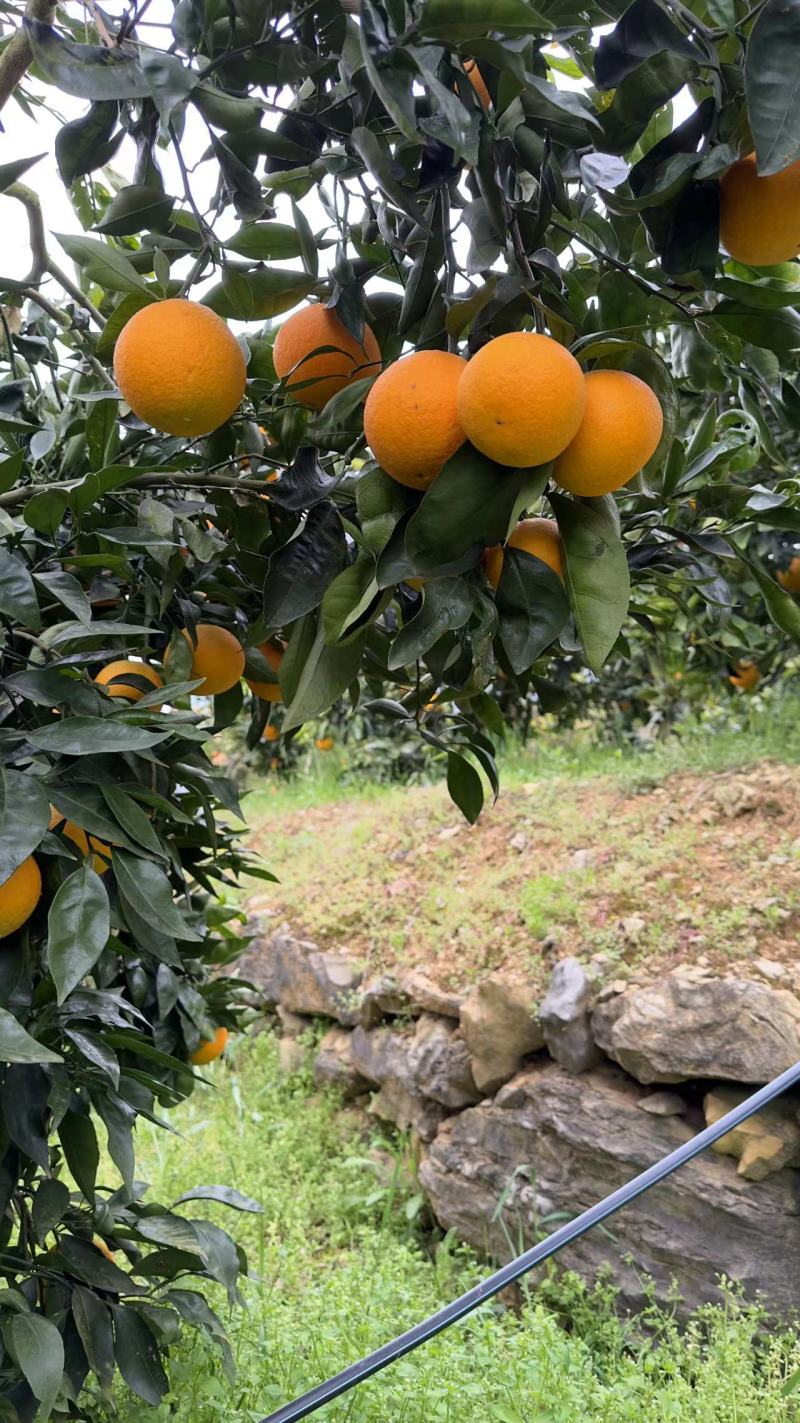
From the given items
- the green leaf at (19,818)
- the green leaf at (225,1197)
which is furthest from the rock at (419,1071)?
the green leaf at (19,818)

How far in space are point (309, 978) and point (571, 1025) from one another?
1.24 metres

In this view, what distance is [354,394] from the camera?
2.26ft

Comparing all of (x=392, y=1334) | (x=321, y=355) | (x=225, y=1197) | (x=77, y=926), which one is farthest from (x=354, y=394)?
(x=392, y=1334)

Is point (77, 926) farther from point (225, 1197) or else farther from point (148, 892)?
point (225, 1197)

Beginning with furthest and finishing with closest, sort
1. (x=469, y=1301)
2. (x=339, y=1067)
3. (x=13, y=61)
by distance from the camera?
(x=339, y=1067), (x=469, y=1301), (x=13, y=61)

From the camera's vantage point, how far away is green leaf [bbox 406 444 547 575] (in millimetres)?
566

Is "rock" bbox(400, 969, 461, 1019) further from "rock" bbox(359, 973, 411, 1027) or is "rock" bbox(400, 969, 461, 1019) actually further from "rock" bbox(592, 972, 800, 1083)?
"rock" bbox(592, 972, 800, 1083)

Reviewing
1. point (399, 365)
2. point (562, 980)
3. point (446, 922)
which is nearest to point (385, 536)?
point (399, 365)

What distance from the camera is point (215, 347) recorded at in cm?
65

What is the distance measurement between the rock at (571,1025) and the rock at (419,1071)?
0.33 meters

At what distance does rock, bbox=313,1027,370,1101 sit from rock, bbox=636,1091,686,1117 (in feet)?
3.62

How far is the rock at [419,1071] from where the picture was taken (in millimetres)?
2699

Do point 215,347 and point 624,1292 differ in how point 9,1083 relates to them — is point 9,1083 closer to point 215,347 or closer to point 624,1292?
point 215,347

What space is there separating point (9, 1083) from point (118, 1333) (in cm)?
47
